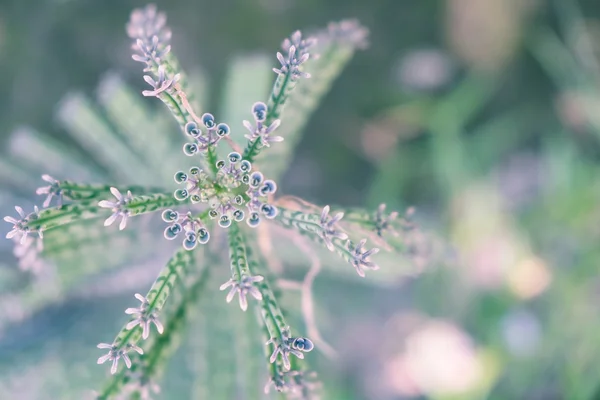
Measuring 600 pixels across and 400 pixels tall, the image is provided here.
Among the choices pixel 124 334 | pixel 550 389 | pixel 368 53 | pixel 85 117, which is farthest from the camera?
pixel 368 53

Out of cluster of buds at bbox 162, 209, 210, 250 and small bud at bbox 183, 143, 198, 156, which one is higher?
small bud at bbox 183, 143, 198, 156

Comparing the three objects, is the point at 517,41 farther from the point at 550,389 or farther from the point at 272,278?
the point at 272,278

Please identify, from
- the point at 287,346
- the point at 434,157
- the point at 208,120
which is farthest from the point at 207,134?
the point at 434,157

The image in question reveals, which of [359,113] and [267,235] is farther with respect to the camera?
[359,113]

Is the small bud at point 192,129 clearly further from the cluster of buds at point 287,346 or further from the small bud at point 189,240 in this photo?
the cluster of buds at point 287,346

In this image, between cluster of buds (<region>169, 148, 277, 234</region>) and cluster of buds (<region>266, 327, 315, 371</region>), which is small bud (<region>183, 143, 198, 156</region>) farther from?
cluster of buds (<region>266, 327, 315, 371</region>)

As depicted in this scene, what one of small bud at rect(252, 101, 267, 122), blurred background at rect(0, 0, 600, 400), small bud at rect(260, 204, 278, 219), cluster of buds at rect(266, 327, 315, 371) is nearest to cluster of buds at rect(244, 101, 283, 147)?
small bud at rect(252, 101, 267, 122)

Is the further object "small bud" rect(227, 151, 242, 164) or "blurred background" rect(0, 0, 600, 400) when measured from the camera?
"blurred background" rect(0, 0, 600, 400)

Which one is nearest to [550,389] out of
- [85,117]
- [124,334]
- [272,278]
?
[272,278]
